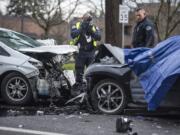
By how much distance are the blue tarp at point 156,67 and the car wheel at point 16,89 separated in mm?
2225

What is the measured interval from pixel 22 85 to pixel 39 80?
0.36 m

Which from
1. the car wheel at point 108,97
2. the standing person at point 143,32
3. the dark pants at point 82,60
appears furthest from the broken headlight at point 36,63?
the standing person at point 143,32

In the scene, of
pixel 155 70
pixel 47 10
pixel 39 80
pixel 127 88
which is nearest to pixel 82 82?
pixel 39 80

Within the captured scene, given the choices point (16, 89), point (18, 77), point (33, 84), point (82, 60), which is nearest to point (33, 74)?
point (33, 84)

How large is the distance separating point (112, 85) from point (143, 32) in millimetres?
1579

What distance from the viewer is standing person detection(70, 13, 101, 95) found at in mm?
12273

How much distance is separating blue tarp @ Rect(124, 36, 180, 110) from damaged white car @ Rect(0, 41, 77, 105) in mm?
1822

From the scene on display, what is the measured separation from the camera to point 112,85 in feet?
30.8

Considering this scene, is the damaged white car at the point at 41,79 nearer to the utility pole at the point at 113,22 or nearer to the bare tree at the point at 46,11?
the utility pole at the point at 113,22

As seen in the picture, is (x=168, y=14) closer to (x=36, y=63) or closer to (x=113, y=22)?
(x=113, y=22)

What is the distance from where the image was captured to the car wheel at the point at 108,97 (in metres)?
9.31

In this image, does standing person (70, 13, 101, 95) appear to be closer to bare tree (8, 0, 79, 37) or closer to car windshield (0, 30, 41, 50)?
car windshield (0, 30, 41, 50)

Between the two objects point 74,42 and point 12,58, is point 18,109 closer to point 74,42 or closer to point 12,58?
point 12,58

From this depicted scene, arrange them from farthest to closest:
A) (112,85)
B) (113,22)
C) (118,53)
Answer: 1. (113,22)
2. (118,53)
3. (112,85)
